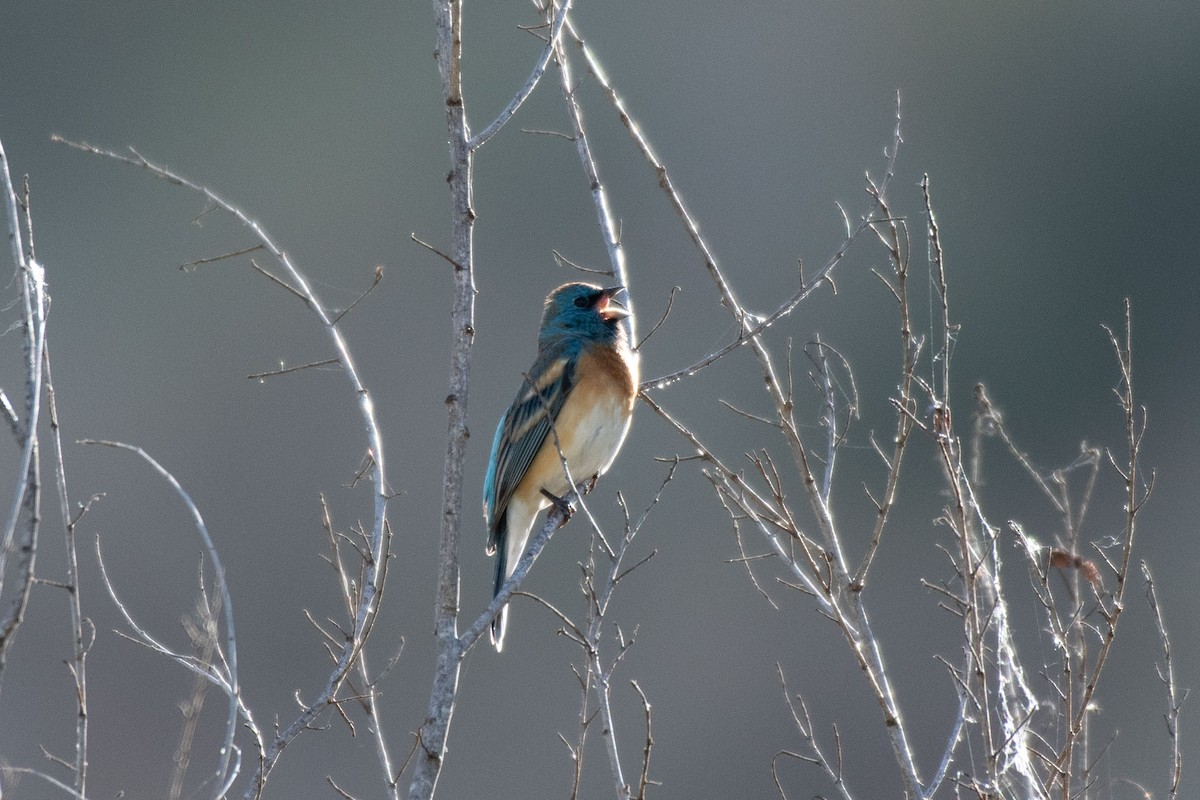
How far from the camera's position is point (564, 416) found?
5559 millimetres

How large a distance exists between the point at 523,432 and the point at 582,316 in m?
0.59

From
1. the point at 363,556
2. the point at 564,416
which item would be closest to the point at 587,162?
the point at 564,416

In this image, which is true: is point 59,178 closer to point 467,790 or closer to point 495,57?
point 495,57

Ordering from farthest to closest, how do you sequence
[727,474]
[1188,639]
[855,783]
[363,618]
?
[1188,639], [855,783], [727,474], [363,618]

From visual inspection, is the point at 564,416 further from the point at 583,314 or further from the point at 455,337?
the point at 455,337

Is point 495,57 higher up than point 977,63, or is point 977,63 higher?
point 977,63

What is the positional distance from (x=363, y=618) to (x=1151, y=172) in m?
22.2

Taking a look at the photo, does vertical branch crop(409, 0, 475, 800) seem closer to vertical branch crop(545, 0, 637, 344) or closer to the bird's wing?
vertical branch crop(545, 0, 637, 344)

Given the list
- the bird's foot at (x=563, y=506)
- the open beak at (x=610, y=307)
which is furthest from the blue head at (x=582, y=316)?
the bird's foot at (x=563, y=506)

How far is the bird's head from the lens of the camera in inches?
228

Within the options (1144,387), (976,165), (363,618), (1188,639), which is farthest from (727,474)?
(976,165)

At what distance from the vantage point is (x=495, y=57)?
25266mm

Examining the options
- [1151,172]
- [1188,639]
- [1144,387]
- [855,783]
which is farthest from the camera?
[1151,172]

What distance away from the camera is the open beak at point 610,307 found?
5.59 metres
